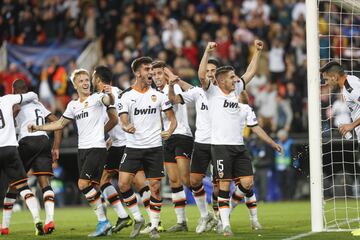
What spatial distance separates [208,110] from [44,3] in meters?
15.6

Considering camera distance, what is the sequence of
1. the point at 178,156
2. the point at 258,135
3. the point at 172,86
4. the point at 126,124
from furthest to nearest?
the point at 178,156, the point at 258,135, the point at 172,86, the point at 126,124

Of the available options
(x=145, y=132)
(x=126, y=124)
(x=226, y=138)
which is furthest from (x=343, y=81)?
(x=126, y=124)

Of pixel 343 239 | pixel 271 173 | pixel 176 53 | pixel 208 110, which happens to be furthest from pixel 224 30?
pixel 343 239

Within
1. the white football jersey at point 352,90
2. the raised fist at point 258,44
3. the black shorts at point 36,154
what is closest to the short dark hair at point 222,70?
the raised fist at point 258,44

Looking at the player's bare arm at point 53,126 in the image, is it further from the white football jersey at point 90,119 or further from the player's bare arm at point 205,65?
the player's bare arm at point 205,65

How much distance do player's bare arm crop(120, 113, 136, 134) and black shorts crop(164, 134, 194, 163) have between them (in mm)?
1535

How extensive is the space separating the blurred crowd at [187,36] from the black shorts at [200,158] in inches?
359

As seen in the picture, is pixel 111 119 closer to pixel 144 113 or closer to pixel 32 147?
pixel 144 113

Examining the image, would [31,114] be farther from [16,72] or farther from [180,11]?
[180,11]

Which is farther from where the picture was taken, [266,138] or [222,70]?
[266,138]

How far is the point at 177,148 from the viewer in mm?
15453

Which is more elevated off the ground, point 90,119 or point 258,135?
point 90,119

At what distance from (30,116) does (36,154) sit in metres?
0.63

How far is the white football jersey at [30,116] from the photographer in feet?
51.6
